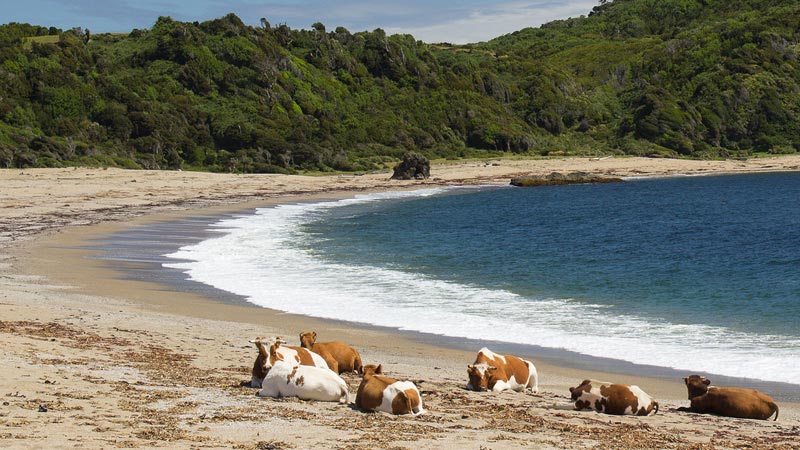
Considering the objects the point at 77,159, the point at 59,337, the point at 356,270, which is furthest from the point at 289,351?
the point at 77,159

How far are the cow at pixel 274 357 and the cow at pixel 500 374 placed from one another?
6.65ft

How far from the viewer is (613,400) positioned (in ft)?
37.0

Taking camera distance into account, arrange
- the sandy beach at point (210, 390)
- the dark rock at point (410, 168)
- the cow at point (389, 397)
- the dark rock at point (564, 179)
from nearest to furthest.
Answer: the sandy beach at point (210, 390), the cow at point (389, 397), the dark rock at point (410, 168), the dark rock at point (564, 179)

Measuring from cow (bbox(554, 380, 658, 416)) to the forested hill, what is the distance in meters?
54.3

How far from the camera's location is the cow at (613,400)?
1114 centimetres

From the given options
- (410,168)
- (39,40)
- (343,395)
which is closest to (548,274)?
(343,395)

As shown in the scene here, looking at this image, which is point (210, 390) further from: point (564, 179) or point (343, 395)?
point (564, 179)

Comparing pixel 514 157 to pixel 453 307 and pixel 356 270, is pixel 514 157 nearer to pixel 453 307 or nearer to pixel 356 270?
pixel 356 270

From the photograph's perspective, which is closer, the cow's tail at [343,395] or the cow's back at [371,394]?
the cow's back at [371,394]

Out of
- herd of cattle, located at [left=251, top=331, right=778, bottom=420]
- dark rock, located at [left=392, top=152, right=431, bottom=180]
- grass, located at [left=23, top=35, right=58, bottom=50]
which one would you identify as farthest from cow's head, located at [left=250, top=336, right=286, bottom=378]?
grass, located at [left=23, top=35, right=58, bottom=50]

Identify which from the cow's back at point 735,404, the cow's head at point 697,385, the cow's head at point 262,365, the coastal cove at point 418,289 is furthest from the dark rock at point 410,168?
the cow's back at point 735,404

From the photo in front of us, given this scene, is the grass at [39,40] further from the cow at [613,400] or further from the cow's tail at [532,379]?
the cow at [613,400]

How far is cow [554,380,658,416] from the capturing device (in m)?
11.1

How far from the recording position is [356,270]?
2644cm
